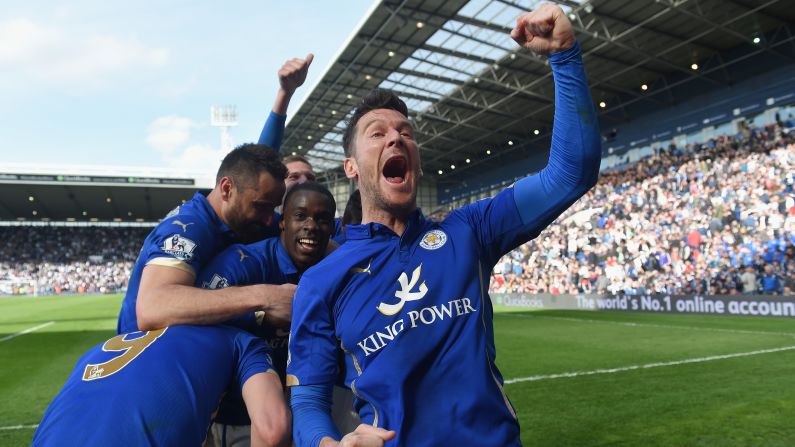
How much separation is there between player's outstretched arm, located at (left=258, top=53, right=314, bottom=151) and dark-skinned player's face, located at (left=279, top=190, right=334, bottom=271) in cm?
117

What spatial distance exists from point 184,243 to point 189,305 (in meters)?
0.33

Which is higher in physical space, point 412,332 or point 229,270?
point 229,270

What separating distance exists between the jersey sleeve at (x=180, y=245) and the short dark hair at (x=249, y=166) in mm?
327

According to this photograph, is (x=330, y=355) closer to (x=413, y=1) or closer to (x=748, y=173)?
(x=413, y=1)

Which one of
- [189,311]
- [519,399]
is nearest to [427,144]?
[519,399]

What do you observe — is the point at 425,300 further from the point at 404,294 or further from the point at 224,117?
the point at 224,117

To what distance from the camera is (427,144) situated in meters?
38.8

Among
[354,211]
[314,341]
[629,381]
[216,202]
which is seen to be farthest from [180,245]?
[629,381]

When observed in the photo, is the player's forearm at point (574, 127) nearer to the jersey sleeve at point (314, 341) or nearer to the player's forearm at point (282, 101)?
the jersey sleeve at point (314, 341)

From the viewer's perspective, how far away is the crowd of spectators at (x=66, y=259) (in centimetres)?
5056

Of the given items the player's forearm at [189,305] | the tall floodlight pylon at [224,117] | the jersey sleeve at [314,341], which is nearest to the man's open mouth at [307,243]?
the player's forearm at [189,305]

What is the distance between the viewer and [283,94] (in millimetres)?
3955

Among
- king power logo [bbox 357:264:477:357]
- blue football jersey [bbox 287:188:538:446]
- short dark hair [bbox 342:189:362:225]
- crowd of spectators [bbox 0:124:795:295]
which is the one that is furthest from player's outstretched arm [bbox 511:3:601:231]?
crowd of spectators [bbox 0:124:795:295]

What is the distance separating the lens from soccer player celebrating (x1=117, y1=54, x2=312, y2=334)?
2291 mm
